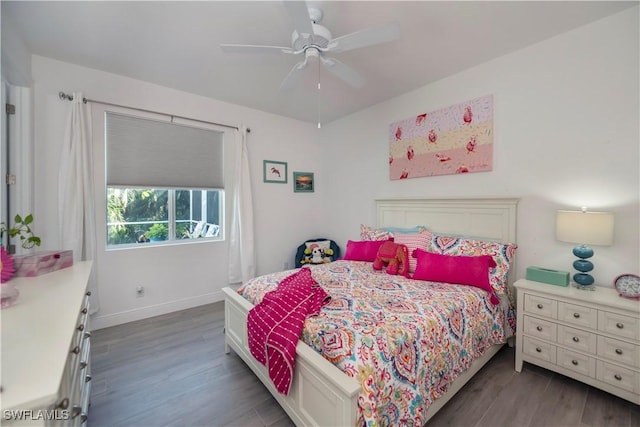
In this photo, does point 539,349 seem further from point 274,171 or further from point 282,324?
point 274,171

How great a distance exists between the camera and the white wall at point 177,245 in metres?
2.54

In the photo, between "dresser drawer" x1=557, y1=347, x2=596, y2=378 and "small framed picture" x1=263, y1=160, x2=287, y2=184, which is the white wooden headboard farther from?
"small framed picture" x1=263, y1=160, x2=287, y2=184

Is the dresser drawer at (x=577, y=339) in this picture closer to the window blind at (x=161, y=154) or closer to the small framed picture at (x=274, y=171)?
the small framed picture at (x=274, y=171)

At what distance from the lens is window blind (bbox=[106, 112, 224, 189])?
288 cm

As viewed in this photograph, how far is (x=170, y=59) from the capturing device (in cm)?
253

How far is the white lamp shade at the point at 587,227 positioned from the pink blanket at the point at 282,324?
72.9 inches

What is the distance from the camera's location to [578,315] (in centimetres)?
186

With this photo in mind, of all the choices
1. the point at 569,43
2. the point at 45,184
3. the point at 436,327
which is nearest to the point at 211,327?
the point at 45,184

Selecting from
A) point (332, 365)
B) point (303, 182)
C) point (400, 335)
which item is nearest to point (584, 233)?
point (400, 335)

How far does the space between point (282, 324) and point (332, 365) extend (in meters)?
0.41

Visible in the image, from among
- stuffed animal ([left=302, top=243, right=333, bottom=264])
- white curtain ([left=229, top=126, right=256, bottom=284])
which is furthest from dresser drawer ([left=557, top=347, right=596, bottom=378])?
white curtain ([left=229, top=126, right=256, bottom=284])

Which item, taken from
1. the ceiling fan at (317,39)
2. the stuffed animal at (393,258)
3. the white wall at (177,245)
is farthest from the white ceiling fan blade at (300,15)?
the white wall at (177,245)

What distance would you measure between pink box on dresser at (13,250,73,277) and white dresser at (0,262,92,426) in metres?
0.15

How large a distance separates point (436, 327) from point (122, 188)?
3.32 meters
